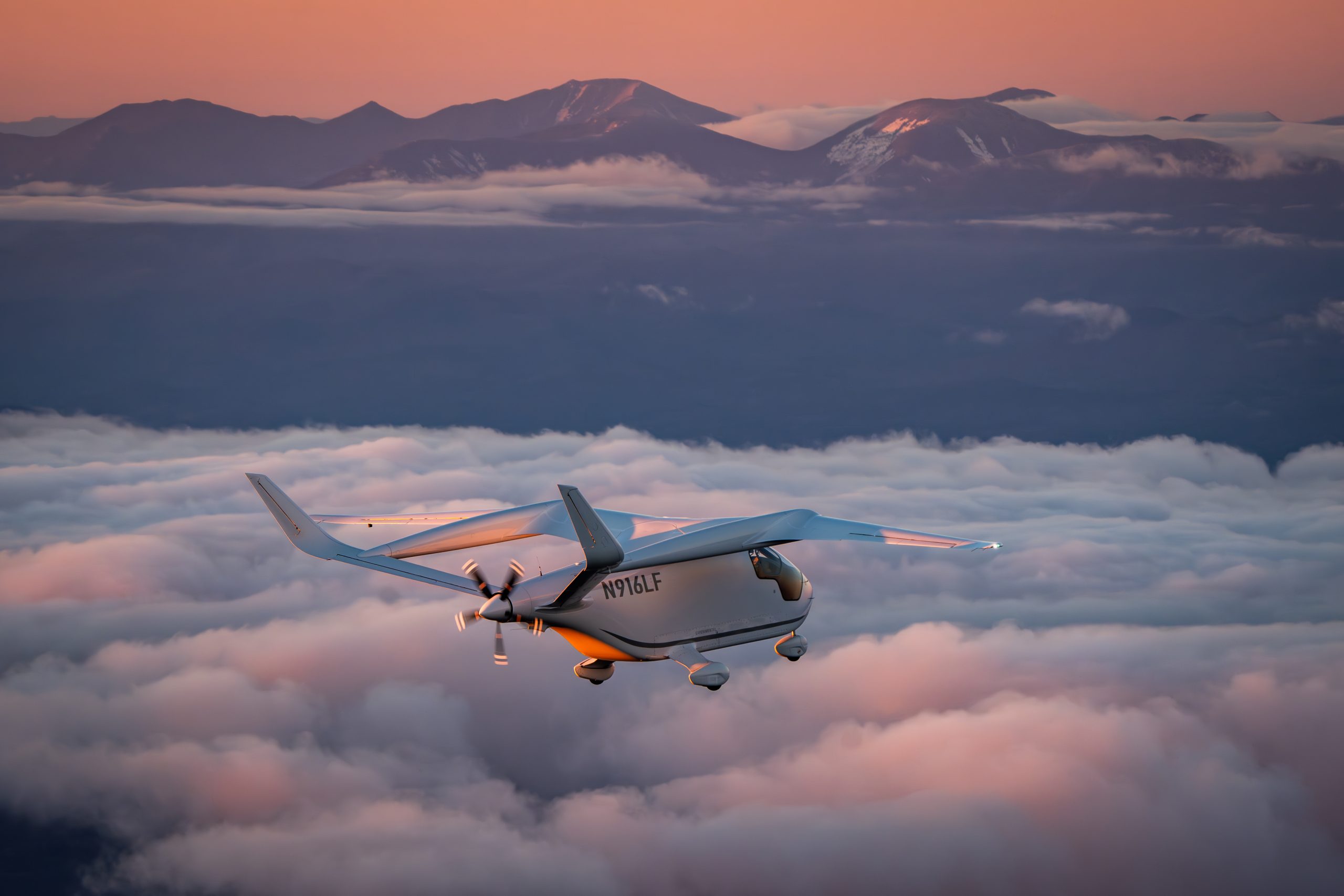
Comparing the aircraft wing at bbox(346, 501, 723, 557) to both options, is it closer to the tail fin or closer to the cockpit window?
the cockpit window

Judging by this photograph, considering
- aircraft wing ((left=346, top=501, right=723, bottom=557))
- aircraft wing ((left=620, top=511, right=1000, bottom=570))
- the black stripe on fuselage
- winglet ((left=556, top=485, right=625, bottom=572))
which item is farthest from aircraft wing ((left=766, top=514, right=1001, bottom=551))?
winglet ((left=556, top=485, right=625, bottom=572))

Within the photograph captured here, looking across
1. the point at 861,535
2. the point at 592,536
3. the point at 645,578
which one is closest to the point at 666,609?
the point at 645,578

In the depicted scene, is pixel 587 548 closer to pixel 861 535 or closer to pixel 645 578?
pixel 645 578

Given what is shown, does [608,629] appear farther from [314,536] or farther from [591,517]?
[314,536]

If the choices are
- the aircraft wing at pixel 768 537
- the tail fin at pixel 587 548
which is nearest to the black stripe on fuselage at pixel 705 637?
the tail fin at pixel 587 548

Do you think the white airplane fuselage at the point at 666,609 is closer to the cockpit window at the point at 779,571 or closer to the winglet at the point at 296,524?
the cockpit window at the point at 779,571

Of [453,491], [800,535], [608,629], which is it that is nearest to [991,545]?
[800,535]
